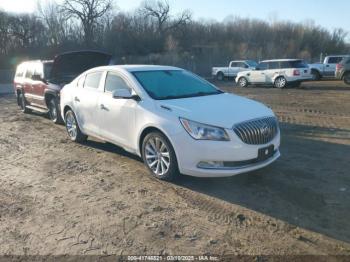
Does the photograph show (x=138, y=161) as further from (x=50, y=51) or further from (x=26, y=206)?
(x=50, y=51)

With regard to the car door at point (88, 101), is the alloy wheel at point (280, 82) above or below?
below

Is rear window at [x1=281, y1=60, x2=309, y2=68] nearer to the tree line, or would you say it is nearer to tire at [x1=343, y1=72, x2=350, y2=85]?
tire at [x1=343, y1=72, x2=350, y2=85]

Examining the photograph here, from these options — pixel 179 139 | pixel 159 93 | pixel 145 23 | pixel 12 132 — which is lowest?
pixel 12 132

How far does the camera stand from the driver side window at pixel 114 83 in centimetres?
652

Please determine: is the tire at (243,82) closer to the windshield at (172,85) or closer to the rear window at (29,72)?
the rear window at (29,72)

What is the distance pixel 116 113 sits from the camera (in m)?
6.46

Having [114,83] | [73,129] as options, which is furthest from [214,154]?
[73,129]

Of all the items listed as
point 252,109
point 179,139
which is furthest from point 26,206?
point 252,109

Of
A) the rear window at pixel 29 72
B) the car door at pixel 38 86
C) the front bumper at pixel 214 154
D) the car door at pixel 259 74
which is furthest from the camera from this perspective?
the car door at pixel 259 74

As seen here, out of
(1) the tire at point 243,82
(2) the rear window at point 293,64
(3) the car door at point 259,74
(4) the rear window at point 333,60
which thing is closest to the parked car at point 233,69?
(4) the rear window at point 333,60

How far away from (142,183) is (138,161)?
1.14m

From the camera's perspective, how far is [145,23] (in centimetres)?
7175

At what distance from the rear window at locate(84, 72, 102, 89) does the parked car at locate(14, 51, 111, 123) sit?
2.94 metres

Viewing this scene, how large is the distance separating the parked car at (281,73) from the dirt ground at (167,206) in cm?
1416
